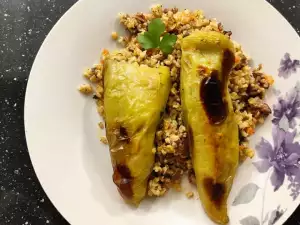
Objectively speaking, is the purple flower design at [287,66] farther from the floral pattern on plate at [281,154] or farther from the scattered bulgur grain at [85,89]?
the scattered bulgur grain at [85,89]

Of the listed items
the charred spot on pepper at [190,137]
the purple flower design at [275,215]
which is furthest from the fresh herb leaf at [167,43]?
the purple flower design at [275,215]

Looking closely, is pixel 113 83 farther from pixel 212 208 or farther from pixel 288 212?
pixel 288 212

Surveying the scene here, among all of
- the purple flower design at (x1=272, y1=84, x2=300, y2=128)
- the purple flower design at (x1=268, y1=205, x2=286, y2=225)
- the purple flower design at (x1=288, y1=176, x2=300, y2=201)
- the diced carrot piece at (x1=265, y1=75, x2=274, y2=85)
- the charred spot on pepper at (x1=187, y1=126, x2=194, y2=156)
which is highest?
the diced carrot piece at (x1=265, y1=75, x2=274, y2=85)

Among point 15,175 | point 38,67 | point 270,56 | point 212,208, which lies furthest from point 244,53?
point 15,175

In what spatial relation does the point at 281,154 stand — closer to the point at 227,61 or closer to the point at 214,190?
the point at 214,190

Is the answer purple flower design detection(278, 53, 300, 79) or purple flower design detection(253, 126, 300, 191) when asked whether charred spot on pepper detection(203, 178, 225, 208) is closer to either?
purple flower design detection(253, 126, 300, 191)

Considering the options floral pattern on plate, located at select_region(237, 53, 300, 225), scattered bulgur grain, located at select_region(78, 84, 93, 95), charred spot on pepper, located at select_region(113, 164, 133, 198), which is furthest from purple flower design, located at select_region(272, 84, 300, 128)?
scattered bulgur grain, located at select_region(78, 84, 93, 95)
